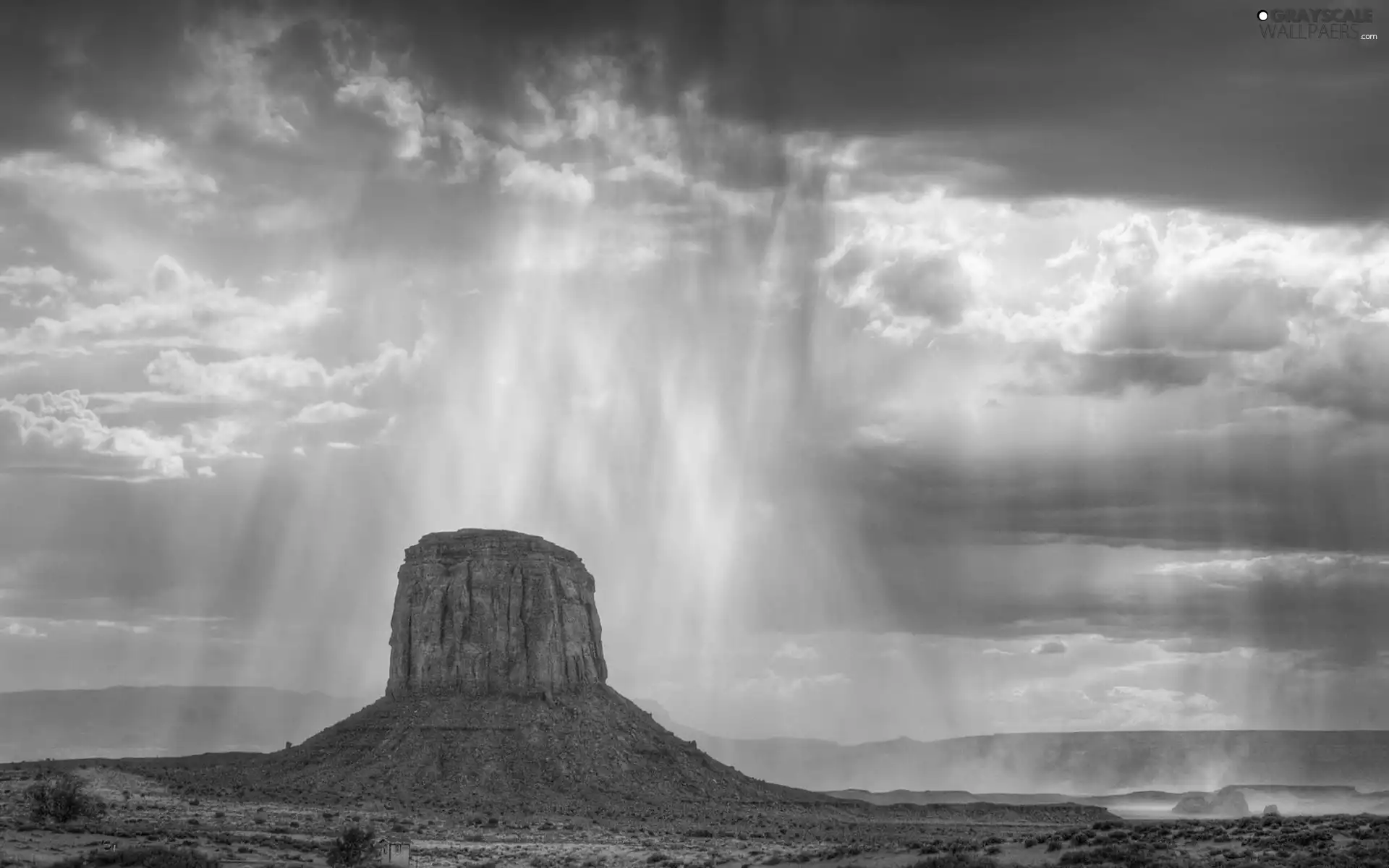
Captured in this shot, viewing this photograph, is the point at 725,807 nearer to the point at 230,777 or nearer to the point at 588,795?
the point at 588,795

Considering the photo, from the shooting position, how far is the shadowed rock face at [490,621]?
550 ft

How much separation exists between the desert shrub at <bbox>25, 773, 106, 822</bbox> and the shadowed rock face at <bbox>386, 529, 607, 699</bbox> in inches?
1940

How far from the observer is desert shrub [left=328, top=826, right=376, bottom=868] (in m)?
93.0

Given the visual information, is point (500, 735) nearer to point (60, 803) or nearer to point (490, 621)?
point (490, 621)

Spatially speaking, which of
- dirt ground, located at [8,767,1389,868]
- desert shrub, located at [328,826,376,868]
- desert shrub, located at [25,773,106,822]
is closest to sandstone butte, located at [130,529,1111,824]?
dirt ground, located at [8,767,1389,868]

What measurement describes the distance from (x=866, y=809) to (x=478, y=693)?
44.2 meters

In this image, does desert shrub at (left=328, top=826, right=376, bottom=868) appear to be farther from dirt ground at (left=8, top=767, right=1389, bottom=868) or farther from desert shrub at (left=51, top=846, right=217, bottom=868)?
desert shrub at (left=51, top=846, right=217, bottom=868)

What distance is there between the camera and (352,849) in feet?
308

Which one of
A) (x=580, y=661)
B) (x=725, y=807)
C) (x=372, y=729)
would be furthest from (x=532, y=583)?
(x=725, y=807)

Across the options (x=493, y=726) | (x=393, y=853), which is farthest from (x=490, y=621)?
(x=393, y=853)

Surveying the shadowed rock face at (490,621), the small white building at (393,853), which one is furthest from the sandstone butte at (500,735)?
the small white building at (393,853)

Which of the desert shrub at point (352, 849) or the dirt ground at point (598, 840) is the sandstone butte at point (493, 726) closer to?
the dirt ground at point (598, 840)

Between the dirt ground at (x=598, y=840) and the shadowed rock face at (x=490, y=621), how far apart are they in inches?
1251

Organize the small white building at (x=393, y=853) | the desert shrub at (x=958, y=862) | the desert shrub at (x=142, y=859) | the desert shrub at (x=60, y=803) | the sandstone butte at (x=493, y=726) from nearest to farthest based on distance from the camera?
the desert shrub at (x=958, y=862) → the desert shrub at (x=142, y=859) → the small white building at (x=393, y=853) → the desert shrub at (x=60, y=803) → the sandstone butte at (x=493, y=726)
